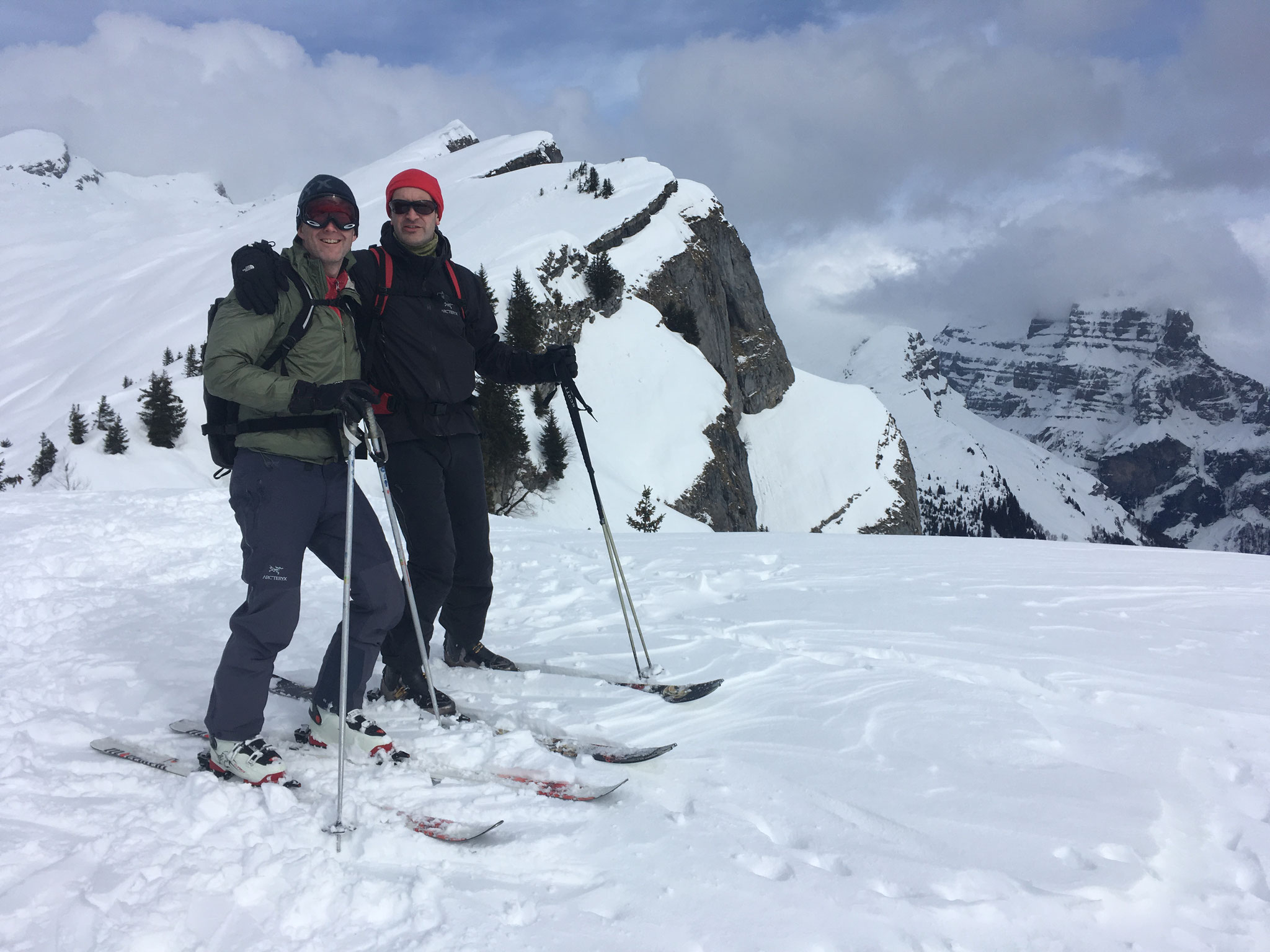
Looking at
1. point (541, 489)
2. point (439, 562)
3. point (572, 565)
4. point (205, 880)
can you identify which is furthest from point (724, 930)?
point (541, 489)

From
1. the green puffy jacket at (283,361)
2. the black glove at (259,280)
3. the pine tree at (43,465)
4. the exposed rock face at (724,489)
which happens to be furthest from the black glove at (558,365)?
the exposed rock face at (724,489)

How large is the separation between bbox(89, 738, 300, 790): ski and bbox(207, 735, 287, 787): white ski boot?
2cm

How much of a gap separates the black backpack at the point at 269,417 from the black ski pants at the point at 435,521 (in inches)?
30.5

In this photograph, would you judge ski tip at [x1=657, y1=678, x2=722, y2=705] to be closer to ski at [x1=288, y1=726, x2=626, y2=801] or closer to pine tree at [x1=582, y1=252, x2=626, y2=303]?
ski at [x1=288, y1=726, x2=626, y2=801]

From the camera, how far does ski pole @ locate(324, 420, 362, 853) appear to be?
8.73 feet

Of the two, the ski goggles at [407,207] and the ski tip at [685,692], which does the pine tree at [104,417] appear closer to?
the ski goggles at [407,207]

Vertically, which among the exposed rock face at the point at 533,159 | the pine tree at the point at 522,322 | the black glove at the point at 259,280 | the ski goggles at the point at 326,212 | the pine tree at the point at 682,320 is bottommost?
the black glove at the point at 259,280

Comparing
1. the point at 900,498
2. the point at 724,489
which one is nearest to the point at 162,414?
the point at 724,489

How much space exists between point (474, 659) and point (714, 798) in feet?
6.84

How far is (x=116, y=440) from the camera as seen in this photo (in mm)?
22094

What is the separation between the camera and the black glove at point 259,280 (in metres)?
2.95

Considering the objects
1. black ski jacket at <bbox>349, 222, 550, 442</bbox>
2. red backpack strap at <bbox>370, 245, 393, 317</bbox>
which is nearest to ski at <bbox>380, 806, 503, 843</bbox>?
black ski jacket at <bbox>349, 222, 550, 442</bbox>

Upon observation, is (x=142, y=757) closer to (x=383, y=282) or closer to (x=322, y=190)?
(x=383, y=282)

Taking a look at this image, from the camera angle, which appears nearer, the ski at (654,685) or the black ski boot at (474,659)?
the ski at (654,685)
